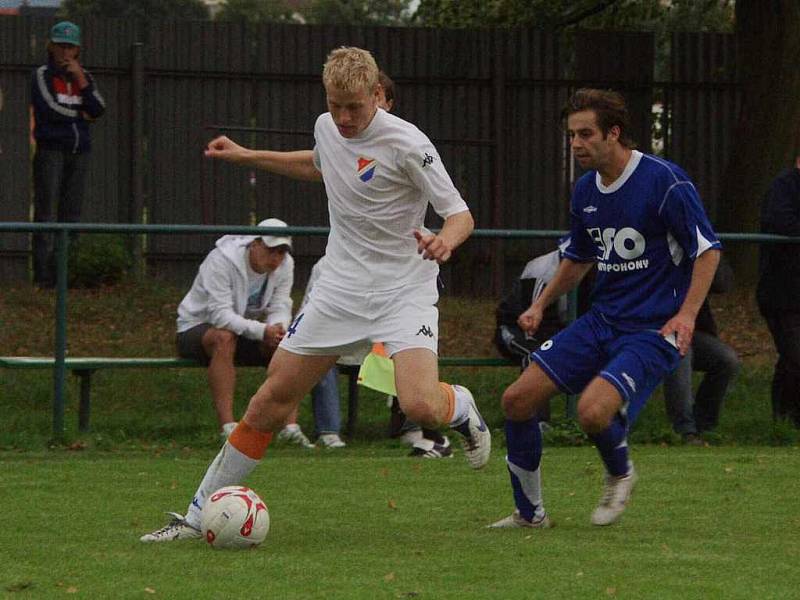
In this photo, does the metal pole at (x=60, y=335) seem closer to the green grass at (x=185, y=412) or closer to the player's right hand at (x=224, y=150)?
the green grass at (x=185, y=412)

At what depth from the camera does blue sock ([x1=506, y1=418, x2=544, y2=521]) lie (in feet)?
25.1

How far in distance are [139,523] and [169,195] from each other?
1039cm

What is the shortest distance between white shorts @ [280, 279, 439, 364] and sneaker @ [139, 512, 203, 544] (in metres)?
0.87

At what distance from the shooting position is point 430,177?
285 inches

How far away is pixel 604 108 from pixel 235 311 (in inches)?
181

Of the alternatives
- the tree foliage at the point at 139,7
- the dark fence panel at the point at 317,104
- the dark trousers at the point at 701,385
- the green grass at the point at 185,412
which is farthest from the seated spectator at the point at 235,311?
the tree foliage at the point at 139,7

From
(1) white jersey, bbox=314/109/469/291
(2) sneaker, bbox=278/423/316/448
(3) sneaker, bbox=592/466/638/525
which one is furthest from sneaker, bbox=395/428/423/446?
(1) white jersey, bbox=314/109/469/291

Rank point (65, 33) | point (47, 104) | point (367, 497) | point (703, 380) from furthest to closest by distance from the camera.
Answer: point (47, 104) → point (65, 33) → point (703, 380) → point (367, 497)

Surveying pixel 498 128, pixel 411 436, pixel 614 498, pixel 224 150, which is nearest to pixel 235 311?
pixel 411 436

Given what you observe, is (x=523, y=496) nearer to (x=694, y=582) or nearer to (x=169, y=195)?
(x=694, y=582)

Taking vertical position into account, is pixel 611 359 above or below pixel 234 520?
above

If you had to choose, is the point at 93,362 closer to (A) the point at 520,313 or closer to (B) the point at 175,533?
(A) the point at 520,313

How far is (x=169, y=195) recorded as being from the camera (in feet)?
59.4

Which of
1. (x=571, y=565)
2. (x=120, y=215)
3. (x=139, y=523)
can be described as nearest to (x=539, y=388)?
(x=571, y=565)
